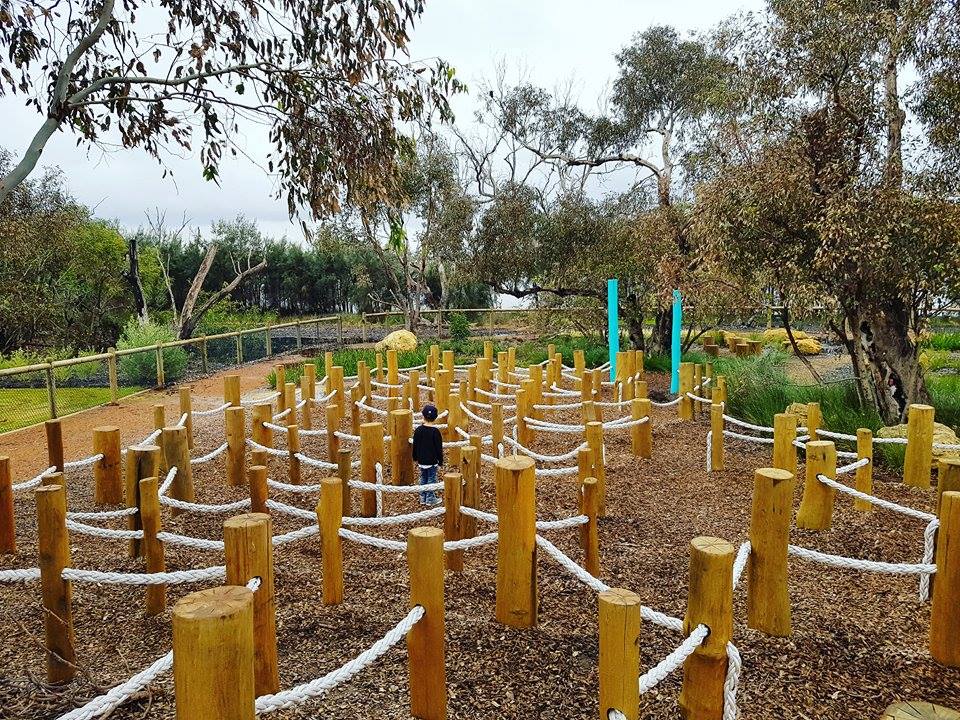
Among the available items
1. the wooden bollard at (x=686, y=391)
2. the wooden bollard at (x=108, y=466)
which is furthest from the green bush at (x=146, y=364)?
the wooden bollard at (x=686, y=391)

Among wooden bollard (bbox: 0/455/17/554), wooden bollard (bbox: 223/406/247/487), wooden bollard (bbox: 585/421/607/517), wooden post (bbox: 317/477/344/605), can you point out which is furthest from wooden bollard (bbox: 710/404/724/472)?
wooden bollard (bbox: 0/455/17/554)

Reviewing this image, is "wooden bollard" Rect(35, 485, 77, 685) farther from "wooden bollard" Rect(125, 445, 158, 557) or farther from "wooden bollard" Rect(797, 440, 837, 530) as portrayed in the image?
"wooden bollard" Rect(797, 440, 837, 530)

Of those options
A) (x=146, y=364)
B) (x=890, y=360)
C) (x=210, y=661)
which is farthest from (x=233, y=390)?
(x=890, y=360)

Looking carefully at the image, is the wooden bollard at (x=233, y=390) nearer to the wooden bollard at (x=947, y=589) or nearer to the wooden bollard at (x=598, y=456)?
the wooden bollard at (x=598, y=456)

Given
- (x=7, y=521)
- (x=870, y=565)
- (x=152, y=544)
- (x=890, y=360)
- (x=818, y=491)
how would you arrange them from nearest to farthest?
(x=870, y=565)
(x=152, y=544)
(x=7, y=521)
(x=818, y=491)
(x=890, y=360)

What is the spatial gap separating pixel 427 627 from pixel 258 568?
2.20ft

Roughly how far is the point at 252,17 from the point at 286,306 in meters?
27.1

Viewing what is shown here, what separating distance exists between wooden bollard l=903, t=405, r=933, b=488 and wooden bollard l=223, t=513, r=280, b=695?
503 cm

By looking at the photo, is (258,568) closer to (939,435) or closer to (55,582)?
(55,582)

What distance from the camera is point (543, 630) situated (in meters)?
3.42

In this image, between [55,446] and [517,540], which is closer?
[517,540]

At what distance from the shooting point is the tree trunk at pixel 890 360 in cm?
730

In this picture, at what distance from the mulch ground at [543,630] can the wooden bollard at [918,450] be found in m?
0.21

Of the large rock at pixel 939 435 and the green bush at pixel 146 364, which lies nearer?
the large rock at pixel 939 435
